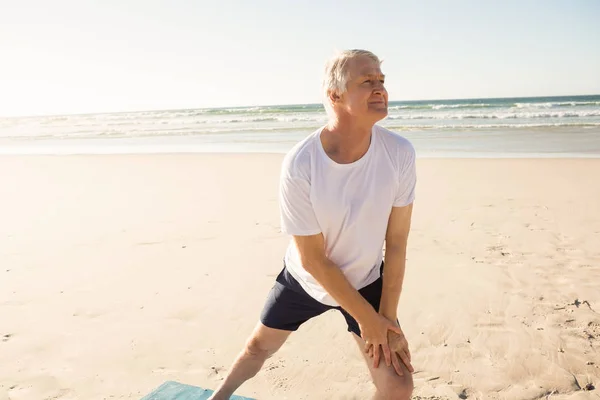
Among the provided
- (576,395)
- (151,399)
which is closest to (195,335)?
(151,399)

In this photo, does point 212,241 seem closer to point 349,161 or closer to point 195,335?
point 195,335

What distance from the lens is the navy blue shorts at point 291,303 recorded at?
2.20 m

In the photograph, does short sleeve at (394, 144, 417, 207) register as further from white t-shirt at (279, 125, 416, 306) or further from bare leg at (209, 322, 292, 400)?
bare leg at (209, 322, 292, 400)

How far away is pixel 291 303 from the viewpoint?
2328 mm

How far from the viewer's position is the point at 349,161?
1.99 metres

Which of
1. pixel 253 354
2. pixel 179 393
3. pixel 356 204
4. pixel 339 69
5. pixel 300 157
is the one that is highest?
pixel 339 69

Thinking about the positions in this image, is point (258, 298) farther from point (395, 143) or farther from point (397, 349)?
point (395, 143)

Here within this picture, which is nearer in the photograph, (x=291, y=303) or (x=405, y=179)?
(x=405, y=179)

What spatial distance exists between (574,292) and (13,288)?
4.86m

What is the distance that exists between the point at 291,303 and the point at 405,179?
79cm

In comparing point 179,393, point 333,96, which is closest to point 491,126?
point 179,393

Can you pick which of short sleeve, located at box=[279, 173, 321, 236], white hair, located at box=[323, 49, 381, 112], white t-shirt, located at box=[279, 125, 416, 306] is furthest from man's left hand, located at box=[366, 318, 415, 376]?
white hair, located at box=[323, 49, 381, 112]

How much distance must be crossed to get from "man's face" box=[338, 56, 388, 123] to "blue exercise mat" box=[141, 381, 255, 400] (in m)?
1.83

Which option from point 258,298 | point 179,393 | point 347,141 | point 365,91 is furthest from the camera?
point 258,298
